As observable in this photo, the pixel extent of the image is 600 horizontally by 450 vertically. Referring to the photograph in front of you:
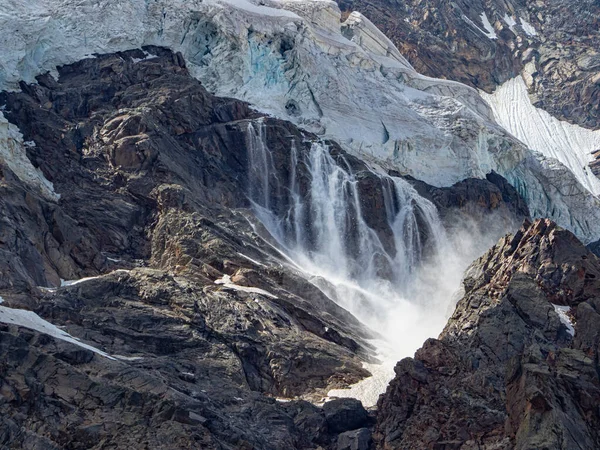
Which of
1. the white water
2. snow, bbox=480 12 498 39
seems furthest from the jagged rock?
snow, bbox=480 12 498 39

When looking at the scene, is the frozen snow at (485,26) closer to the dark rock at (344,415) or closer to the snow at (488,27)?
the snow at (488,27)

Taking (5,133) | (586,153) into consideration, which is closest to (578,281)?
(5,133)

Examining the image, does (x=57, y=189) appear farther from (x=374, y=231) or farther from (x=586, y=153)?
(x=586, y=153)

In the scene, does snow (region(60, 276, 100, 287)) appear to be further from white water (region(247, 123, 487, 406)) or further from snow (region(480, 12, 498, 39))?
snow (region(480, 12, 498, 39))

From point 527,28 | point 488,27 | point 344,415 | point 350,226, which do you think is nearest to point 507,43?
point 488,27

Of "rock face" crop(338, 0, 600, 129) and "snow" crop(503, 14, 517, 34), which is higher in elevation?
"snow" crop(503, 14, 517, 34)

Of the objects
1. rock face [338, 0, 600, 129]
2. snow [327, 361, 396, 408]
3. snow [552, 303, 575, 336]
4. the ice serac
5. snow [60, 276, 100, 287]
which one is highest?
rock face [338, 0, 600, 129]
